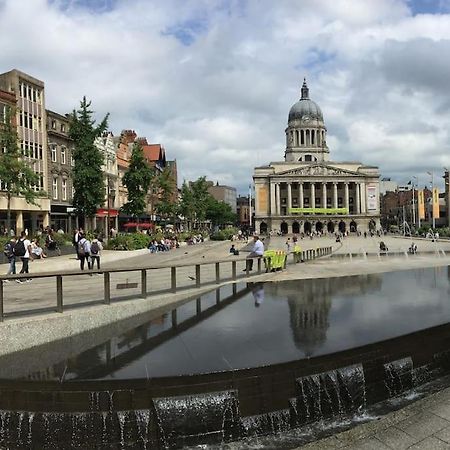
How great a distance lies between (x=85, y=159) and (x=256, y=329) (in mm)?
38151

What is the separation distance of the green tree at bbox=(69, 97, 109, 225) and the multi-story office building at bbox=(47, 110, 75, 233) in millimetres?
12081

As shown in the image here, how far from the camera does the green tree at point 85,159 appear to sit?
45000 millimetres

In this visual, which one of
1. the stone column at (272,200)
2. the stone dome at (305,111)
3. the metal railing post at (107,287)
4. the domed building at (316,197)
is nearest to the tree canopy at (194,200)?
the domed building at (316,197)

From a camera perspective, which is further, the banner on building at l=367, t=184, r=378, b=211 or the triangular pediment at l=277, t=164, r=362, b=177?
the triangular pediment at l=277, t=164, r=362, b=177

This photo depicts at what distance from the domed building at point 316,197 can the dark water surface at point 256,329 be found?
130 meters

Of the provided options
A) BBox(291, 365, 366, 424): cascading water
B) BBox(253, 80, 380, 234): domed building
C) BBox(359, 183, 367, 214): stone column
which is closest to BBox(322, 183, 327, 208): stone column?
BBox(253, 80, 380, 234): domed building

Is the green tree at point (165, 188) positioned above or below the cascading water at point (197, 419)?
above

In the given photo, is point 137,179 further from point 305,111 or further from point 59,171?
point 305,111

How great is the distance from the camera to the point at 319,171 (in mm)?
152750

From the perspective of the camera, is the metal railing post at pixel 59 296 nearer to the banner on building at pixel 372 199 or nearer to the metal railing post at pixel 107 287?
the metal railing post at pixel 107 287

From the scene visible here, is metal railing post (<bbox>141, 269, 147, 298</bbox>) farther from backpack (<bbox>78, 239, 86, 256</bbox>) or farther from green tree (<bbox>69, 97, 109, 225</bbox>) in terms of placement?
green tree (<bbox>69, 97, 109, 225</bbox>)

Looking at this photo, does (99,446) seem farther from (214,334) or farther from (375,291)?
(375,291)

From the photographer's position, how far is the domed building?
14762 cm

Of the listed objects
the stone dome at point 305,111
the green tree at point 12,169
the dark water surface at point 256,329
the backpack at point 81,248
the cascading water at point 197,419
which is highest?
the stone dome at point 305,111
